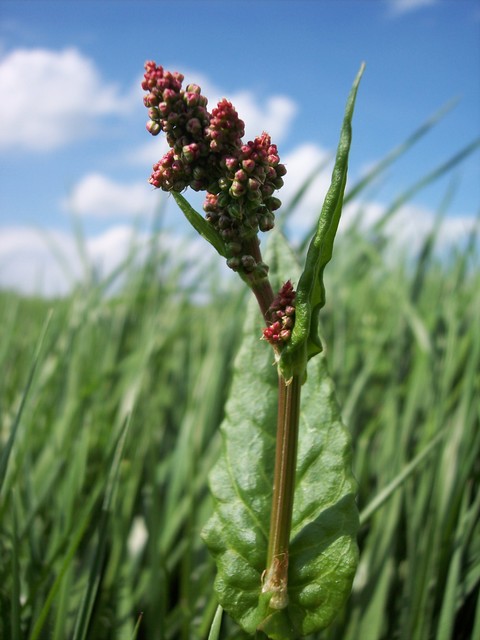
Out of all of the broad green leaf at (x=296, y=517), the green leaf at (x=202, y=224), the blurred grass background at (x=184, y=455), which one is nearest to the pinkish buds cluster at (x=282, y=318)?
the green leaf at (x=202, y=224)

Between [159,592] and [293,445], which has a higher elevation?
[293,445]

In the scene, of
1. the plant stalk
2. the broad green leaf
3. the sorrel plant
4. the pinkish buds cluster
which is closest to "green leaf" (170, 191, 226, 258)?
the sorrel plant

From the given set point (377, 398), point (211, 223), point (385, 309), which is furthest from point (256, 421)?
point (385, 309)

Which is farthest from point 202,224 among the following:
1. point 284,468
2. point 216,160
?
point 284,468

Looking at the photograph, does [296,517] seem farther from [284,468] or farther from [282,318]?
[282,318]

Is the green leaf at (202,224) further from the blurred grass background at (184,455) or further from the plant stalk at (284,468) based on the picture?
the blurred grass background at (184,455)

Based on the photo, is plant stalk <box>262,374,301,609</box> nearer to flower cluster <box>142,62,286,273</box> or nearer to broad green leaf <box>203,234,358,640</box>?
broad green leaf <box>203,234,358,640</box>

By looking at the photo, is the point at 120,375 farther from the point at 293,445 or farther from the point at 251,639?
the point at 293,445
